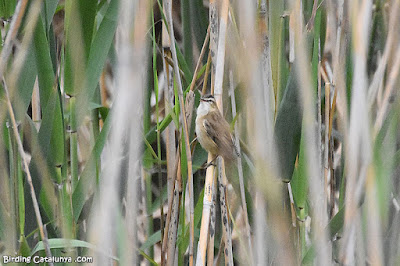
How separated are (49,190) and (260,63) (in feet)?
1.98

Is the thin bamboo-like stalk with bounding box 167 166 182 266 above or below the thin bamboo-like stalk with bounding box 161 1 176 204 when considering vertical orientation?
below

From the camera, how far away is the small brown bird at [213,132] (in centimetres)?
131

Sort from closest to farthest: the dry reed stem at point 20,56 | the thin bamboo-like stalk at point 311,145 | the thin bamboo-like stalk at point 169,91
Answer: the dry reed stem at point 20,56
the thin bamboo-like stalk at point 311,145
the thin bamboo-like stalk at point 169,91

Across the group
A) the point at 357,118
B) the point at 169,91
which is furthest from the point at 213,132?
the point at 357,118

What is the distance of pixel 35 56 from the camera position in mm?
1100

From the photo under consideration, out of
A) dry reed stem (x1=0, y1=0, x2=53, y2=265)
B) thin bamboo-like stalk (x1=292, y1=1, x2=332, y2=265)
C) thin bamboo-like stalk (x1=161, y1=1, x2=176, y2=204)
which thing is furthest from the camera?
thin bamboo-like stalk (x1=161, y1=1, x2=176, y2=204)

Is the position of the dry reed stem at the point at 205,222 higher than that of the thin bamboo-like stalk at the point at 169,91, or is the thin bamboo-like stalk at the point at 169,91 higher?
the thin bamboo-like stalk at the point at 169,91

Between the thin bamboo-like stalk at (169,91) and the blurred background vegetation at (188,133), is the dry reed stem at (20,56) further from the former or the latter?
the thin bamboo-like stalk at (169,91)

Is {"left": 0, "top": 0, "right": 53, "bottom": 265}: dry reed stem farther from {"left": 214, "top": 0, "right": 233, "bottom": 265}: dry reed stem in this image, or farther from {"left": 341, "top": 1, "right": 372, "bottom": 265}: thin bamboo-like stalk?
{"left": 341, "top": 1, "right": 372, "bottom": 265}: thin bamboo-like stalk

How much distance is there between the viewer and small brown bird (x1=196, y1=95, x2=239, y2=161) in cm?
131

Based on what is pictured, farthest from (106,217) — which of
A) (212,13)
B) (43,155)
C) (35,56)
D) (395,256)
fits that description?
(395,256)

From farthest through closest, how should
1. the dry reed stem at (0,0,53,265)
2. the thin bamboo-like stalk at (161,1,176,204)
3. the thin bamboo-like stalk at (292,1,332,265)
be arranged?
the thin bamboo-like stalk at (161,1,176,204) < the thin bamboo-like stalk at (292,1,332,265) < the dry reed stem at (0,0,53,265)

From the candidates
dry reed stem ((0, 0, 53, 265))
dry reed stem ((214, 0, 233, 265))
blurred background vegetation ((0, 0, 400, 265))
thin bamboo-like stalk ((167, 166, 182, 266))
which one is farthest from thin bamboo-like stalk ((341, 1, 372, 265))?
dry reed stem ((0, 0, 53, 265))

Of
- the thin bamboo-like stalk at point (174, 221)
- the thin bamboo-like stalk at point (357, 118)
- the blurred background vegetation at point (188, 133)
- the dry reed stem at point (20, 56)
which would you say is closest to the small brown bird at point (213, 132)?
the blurred background vegetation at point (188, 133)
